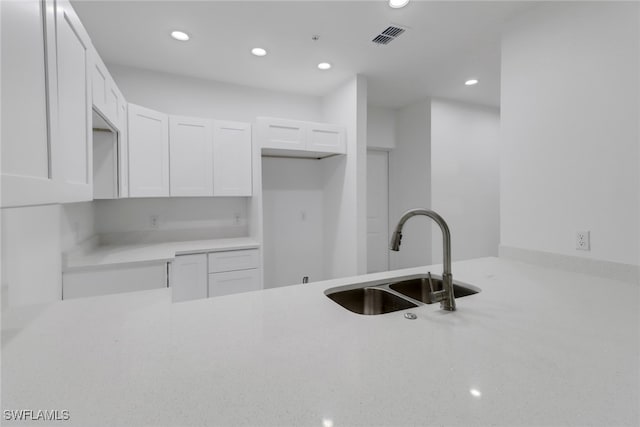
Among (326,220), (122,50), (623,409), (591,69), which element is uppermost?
(122,50)

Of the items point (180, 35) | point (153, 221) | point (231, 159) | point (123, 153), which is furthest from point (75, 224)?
point (180, 35)

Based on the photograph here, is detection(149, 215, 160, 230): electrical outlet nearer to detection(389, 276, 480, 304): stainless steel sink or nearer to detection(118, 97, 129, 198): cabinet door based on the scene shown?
detection(118, 97, 129, 198): cabinet door

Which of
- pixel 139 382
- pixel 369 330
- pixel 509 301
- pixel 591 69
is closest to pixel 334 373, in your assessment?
pixel 369 330

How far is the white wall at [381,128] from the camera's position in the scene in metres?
4.16

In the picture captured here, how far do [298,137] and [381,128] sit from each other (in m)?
1.73

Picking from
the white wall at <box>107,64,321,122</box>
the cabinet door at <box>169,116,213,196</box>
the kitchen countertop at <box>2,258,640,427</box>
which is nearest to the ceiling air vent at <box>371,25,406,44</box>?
the white wall at <box>107,64,321,122</box>

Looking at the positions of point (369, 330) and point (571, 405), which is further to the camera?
point (369, 330)

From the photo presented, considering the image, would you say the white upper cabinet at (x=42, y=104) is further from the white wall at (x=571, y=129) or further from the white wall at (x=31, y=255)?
the white wall at (x=571, y=129)

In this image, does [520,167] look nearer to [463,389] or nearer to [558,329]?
[558,329]

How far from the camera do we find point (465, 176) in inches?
154

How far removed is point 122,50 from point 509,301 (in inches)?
129

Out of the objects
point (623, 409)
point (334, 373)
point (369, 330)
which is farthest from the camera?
point (369, 330)

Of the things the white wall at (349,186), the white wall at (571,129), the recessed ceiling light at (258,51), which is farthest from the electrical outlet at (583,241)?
the recessed ceiling light at (258,51)

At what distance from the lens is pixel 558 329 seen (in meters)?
0.92
